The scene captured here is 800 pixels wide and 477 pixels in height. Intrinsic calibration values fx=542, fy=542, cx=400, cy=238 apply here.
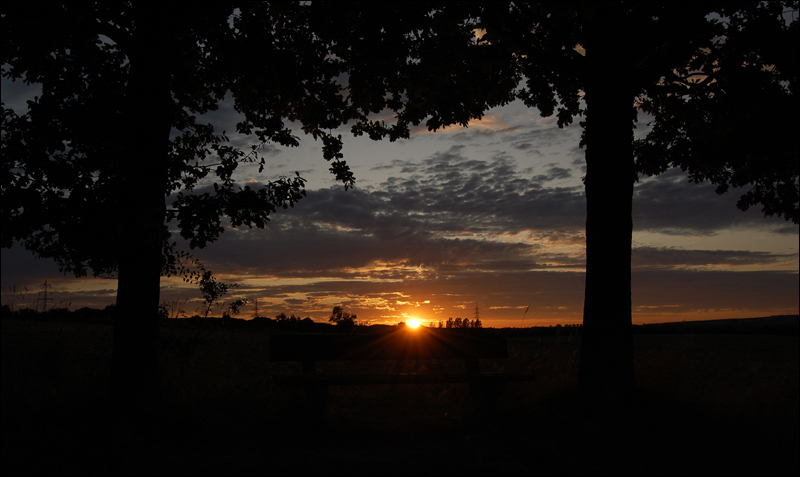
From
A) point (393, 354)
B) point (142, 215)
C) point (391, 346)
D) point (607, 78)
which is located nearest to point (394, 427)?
point (393, 354)

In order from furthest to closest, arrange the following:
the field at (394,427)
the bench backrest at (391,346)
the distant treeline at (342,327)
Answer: the distant treeline at (342,327) → the bench backrest at (391,346) → the field at (394,427)

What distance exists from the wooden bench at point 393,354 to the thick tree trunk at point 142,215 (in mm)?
1452

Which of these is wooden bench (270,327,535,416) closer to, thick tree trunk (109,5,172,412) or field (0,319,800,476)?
field (0,319,800,476)

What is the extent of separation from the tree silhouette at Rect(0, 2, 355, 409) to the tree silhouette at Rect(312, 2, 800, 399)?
1275 millimetres

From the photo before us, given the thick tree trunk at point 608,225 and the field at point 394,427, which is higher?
the thick tree trunk at point 608,225

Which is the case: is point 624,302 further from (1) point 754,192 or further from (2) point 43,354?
(2) point 43,354

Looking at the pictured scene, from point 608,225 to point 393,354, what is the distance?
2.93 m

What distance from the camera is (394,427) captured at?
19.3ft

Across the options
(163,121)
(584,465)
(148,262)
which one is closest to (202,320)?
(148,262)

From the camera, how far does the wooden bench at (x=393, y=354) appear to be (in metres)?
5.76

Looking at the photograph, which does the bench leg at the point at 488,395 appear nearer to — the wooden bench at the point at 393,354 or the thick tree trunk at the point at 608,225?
the wooden bench at the point at 393,354

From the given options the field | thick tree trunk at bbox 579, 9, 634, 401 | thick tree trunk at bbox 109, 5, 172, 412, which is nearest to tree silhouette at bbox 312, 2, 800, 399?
thick tree trunk at bbox 579, 9, 634, 401

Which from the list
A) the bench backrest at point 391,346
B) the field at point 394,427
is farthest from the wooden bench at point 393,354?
the field at point 394,427

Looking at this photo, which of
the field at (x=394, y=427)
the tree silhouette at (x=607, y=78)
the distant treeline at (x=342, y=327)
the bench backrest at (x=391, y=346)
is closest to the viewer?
the field at (x=394, y=427)
